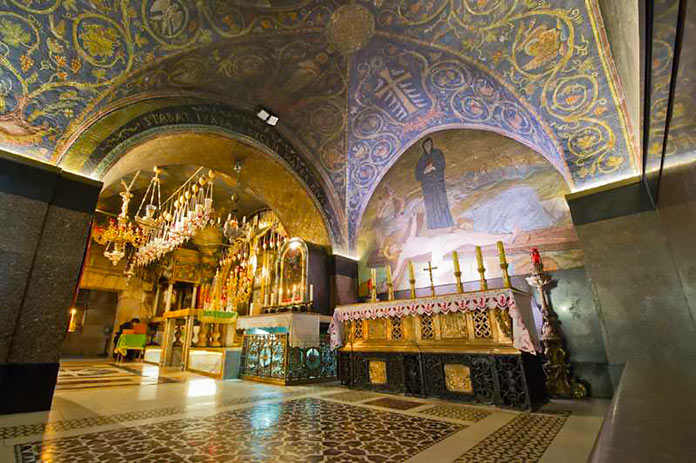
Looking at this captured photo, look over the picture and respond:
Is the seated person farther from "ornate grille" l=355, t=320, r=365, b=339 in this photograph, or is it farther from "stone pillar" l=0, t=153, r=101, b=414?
"ornate grille" l=355, t=320, r=365, b=339

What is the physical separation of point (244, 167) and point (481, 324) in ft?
21.4

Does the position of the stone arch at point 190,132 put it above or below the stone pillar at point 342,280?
above

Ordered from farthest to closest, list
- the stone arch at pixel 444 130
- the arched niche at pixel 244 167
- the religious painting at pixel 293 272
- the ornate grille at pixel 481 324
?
the religious painting at pixel 293 272 < the arched niche at pixel 244 167 < the stone arch at pixel 444 130 < the ornate grille at pixel 481 324

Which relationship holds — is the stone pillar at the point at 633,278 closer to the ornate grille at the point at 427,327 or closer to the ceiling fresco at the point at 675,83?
the ornate grille at the point at 427,327

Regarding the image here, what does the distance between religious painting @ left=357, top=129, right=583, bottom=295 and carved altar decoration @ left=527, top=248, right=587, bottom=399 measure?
0.37 m

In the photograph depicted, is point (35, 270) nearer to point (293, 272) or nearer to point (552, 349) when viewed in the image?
point (293, 272)

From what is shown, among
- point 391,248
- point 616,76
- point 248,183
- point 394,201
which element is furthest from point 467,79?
point 248,183

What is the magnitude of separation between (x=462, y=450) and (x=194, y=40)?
6704 mm

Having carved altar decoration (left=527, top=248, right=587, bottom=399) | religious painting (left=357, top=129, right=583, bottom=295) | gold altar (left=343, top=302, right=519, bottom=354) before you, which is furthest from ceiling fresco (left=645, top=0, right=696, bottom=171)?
religious painting (left=357, top=129, right=583, bottom=295)

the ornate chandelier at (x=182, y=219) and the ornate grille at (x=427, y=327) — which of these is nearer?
the ornate grille at (x=427, y=327)

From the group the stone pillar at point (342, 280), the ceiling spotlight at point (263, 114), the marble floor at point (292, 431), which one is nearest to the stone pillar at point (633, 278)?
the marble floor at point (292, 431)

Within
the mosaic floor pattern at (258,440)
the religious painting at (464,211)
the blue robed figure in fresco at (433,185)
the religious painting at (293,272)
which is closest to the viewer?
the mosaic floor pattern at (258,440)

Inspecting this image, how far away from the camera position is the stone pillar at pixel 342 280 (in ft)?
27.0

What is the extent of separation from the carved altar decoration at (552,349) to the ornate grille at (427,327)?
1.90m
